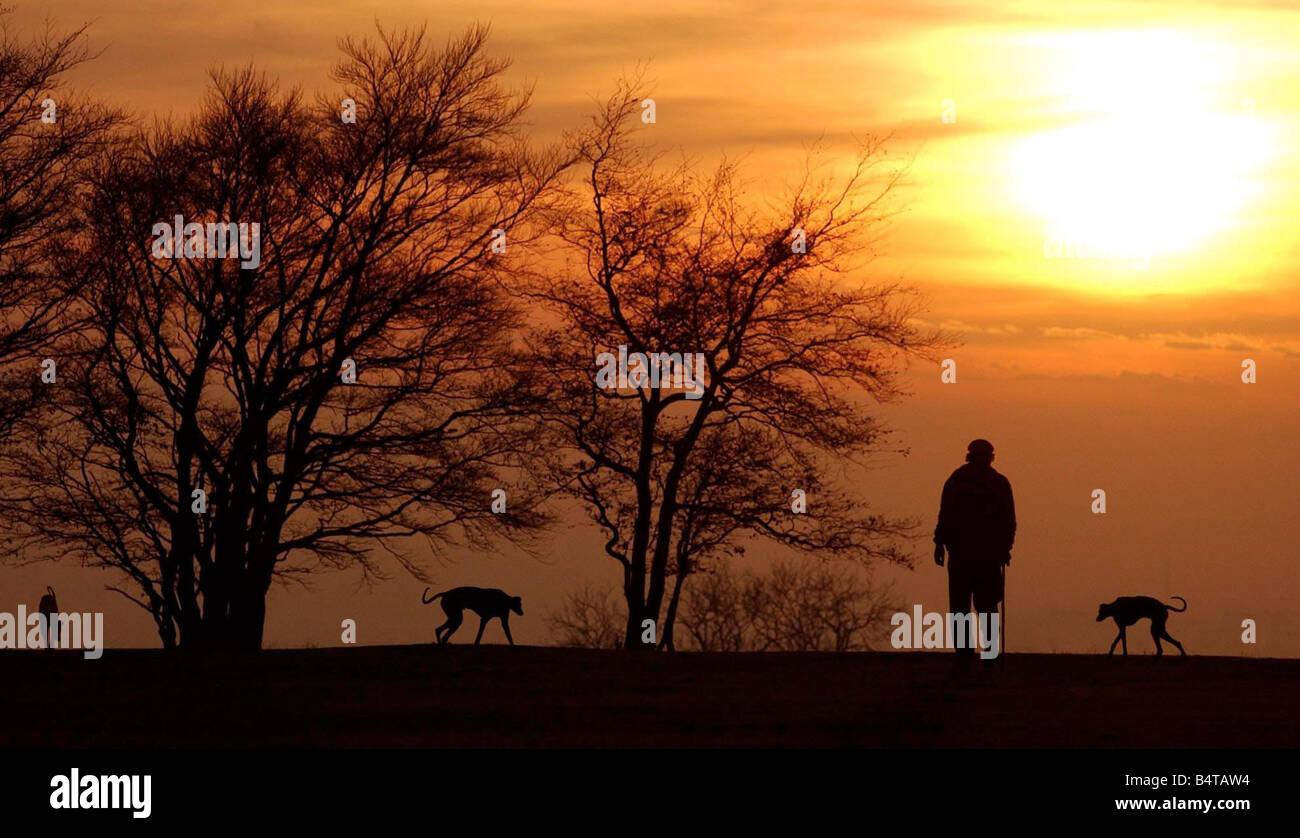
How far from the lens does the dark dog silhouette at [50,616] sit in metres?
35.3

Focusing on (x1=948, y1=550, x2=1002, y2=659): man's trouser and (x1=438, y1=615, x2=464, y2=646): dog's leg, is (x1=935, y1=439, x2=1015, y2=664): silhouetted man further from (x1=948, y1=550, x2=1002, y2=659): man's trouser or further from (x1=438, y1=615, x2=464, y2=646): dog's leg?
(x1=438, y1=615, x2=464, y2=646): dog's leg

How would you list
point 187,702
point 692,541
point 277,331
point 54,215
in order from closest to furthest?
point 187,702
point 54,215
point 277,331
point 692,541

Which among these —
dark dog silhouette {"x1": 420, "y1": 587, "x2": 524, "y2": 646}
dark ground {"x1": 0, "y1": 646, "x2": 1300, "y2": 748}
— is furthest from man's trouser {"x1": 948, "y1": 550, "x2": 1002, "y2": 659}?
dark dog silhouette {"x1": 420, "y1": 587, "x2": 524, "y2": 646}

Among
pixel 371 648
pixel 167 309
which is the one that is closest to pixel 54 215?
pixel 167 309

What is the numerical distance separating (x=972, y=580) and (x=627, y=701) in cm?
514

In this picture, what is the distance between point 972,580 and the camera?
21.8 metres

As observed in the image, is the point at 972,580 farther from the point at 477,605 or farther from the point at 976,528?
the point at 477,605

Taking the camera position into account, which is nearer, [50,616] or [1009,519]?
[1009,519]

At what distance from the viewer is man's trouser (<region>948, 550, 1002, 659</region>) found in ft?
71.4

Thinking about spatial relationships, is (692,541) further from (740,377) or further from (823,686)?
(823,686)

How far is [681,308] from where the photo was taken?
38.2m

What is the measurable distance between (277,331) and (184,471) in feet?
10.7

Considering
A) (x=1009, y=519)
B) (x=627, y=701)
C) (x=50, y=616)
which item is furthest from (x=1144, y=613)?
(x=50, y=616)

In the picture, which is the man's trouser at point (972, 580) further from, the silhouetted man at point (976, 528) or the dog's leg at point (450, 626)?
the dog's leg at point (450, 626)
